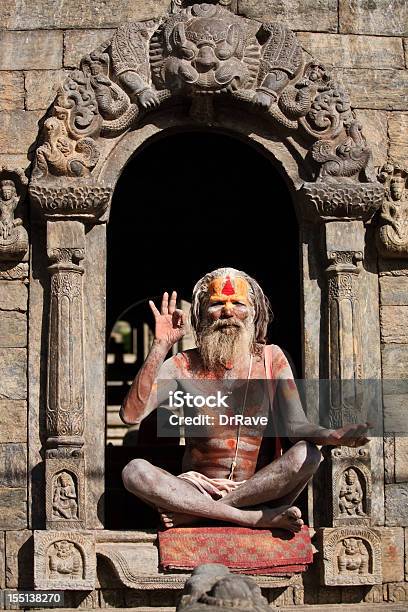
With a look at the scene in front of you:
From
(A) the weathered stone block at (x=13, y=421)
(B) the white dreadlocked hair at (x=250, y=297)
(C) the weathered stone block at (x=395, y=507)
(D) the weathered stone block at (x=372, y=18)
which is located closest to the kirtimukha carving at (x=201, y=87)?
(D) the weathered stone block at (x=372, y=18)

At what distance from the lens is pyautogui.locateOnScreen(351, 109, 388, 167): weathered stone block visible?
10891 millimetres

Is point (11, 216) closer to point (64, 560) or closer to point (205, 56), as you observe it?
point (205, 56)

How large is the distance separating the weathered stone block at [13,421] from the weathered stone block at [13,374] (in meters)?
0.05

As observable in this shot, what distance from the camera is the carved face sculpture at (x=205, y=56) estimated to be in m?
10.6

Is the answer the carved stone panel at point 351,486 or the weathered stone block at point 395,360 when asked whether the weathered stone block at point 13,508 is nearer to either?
the carved stone panel at point 351,486

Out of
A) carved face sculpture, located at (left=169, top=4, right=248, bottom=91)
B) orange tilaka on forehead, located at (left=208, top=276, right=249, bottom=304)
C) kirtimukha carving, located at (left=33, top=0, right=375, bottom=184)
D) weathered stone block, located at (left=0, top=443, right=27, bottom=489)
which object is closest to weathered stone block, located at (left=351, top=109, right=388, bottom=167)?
kirtimukha carving, located at (left=33, top=0, right=375, bottom=184)

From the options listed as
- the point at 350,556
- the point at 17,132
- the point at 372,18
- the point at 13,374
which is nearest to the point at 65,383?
the point at 13,374

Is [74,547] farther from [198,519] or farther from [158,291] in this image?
[158,291]

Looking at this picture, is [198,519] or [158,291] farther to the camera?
[158,291]

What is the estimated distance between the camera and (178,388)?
10523 mm

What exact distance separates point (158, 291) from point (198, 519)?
6.11 metres

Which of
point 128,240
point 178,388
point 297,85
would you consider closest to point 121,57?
point 297,85

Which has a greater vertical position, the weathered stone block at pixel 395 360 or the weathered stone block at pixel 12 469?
the weathered stone block at pixel 395 360

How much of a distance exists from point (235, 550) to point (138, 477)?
0.73 meters
